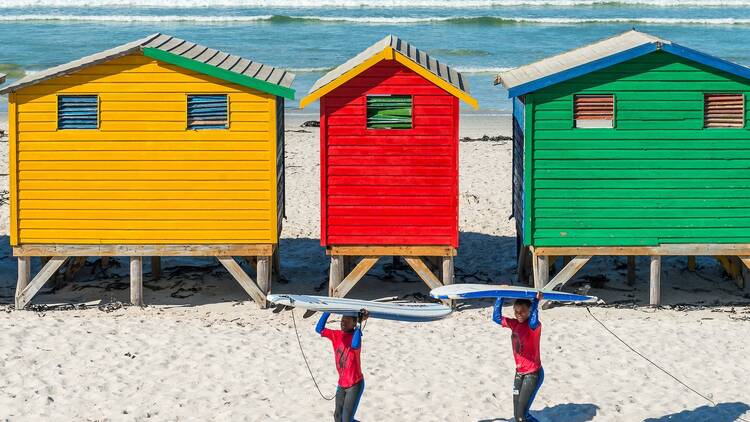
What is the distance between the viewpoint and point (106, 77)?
18359mm

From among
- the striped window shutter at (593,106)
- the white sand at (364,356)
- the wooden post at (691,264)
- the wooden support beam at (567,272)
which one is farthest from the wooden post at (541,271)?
the wooden post at (691,264)

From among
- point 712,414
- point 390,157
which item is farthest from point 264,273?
point 712,414

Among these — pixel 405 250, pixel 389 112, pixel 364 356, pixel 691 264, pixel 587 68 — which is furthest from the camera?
pixel 691 264

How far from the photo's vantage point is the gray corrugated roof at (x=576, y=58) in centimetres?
1838

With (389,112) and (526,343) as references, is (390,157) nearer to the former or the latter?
(389,112)

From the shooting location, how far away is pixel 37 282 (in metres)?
19.0

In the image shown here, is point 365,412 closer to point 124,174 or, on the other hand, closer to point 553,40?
point 124,174

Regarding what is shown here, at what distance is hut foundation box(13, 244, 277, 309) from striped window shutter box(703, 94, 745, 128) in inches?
264

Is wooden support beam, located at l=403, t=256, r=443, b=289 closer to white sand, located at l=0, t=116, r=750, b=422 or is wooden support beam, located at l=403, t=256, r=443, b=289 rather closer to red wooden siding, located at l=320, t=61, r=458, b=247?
red wooden siding, located at l=320, t=61, r=458, b=247

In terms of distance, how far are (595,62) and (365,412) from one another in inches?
259

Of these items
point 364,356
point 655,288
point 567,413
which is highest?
point 655,288

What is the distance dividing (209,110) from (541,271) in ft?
18.1

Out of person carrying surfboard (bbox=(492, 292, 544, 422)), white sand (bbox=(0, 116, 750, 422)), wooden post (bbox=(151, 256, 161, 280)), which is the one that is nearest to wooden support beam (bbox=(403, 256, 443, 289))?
white sand (bbox=(0, 116, 750, 422))

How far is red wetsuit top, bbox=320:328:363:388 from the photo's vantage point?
42.4ft
